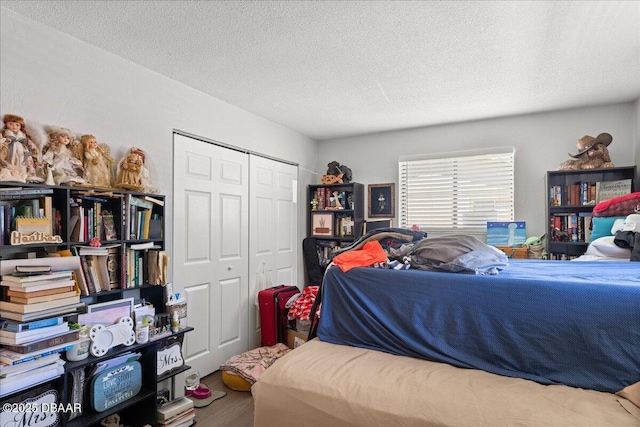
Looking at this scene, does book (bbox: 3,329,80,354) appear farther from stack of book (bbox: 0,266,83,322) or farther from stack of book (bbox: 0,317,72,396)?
stack of book (bbox: 0,266,83,322)

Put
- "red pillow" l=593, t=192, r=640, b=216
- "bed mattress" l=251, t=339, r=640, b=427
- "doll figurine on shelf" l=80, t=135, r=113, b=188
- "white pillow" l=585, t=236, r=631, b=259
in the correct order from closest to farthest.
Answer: "bed mattress" l=251, t=339, r=640, b=427 < "doll figurine on shelf" l=80, t=135, r=113, b=188 < "white pillow" l=585, t=236, r=631, b=259 < "red pillow" l=593, t=192, r=640, b=216

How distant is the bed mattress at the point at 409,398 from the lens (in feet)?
4.37

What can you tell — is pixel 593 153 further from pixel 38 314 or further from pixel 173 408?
pixel 38 314

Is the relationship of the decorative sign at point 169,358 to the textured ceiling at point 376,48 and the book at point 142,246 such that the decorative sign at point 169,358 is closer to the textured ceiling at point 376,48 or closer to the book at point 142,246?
the book at point 142,246

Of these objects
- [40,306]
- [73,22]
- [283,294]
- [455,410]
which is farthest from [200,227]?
[455,410]

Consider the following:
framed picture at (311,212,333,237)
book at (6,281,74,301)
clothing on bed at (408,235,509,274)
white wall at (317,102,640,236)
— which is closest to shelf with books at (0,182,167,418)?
book at (6,281,74,301)

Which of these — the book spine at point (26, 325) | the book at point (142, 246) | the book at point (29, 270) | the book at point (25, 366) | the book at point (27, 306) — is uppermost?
the book at point (142, 246)

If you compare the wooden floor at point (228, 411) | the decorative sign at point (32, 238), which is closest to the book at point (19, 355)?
the decorative sign at point (32, 238)

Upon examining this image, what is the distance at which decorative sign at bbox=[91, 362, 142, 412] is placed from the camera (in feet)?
6.25

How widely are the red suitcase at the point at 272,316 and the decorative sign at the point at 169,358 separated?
1.14 metres

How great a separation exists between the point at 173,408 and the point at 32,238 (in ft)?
4.38

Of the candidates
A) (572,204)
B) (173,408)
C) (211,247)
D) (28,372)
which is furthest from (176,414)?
(572,204)

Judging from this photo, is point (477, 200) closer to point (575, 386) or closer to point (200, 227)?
point (575, 386)

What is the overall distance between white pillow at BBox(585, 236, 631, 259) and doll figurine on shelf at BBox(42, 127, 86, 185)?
370 centimetres
